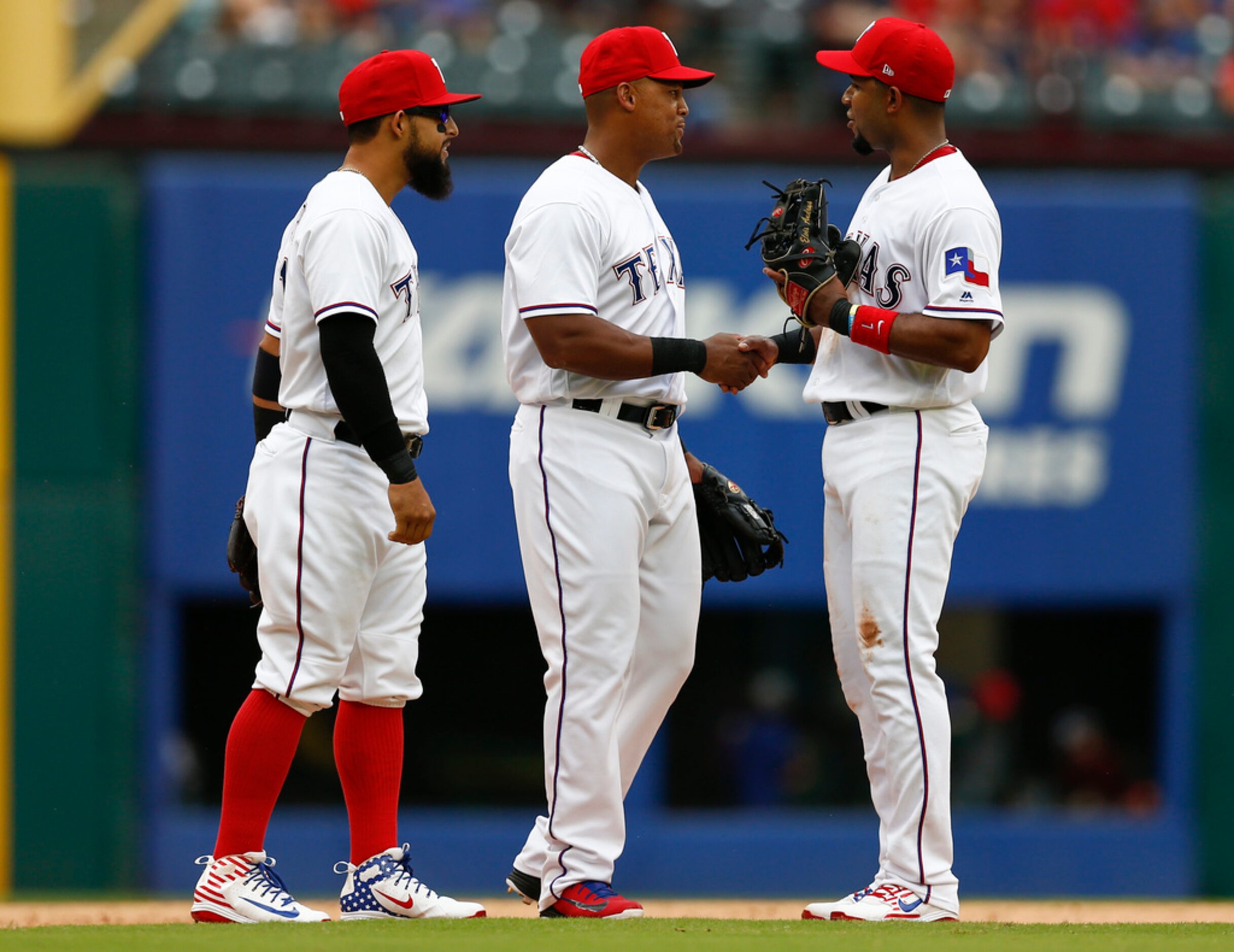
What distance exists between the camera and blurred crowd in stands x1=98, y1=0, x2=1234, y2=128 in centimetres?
1004

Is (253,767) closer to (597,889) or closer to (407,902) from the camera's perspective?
(407,902)

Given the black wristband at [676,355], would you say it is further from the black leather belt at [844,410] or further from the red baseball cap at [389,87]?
the red baseball cap at [389,87]

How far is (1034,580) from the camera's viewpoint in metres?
9.88

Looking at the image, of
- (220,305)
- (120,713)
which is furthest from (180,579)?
(220,305)

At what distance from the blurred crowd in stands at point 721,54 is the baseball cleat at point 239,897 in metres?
6.80

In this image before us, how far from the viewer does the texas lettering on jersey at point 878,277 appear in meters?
4.19

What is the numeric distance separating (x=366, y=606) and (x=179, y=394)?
5.80m

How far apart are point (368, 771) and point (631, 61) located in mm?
1845

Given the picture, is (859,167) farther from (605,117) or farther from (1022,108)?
(605,117)

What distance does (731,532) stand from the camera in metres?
4.54

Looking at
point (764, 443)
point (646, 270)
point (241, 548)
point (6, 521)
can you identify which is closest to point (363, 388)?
point (241, 548)

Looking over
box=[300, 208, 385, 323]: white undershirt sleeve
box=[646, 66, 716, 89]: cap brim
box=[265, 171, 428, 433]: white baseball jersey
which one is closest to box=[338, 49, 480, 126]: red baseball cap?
box=[265, 171, 428, 433]: white baseball jersey

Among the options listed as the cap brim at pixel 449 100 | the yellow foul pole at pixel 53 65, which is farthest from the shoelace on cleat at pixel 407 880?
the yellow foul pole at pixel 53 65

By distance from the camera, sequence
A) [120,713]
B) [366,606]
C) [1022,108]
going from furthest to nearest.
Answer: [1022,108] < [120,713] < [366,606]
